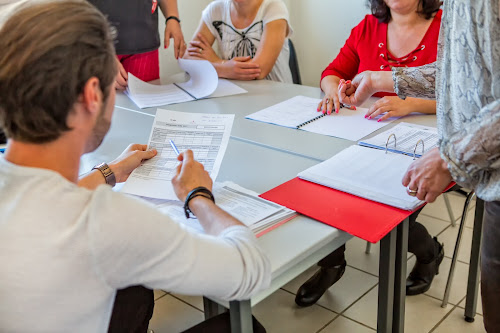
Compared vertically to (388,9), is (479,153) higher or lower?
lower

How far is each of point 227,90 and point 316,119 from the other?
0.54m

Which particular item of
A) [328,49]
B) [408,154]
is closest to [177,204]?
[408,154]

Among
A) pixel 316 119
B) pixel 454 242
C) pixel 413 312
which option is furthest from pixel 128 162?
pixel 454 242

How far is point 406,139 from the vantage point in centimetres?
160

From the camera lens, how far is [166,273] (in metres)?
0.82

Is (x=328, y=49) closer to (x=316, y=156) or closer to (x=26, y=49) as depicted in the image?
(x=316, y=156)

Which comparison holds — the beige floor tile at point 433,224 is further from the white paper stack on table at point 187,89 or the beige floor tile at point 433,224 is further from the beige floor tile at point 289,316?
the white paper stack on table at point 187,89

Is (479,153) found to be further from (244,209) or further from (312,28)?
(312,28)

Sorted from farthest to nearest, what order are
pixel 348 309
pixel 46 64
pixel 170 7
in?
pixel 170 7 < pixel 348 309 < pixel 46 64

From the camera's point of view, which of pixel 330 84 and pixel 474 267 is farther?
pixel 330 84

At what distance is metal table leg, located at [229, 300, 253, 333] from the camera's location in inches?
39.0

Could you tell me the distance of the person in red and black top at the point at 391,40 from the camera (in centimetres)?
208

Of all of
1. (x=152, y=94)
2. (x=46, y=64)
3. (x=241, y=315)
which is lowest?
(x=241, y=315)

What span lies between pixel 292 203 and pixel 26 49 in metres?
0.67
